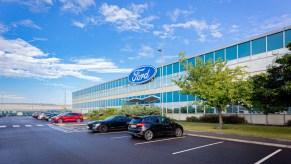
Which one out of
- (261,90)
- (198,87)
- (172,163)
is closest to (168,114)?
(198,87)

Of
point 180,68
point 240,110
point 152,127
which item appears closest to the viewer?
point 152,127

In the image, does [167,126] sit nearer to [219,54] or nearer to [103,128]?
[103,128]

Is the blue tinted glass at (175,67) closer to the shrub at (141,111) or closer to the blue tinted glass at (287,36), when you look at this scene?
the shrub at (141,111)

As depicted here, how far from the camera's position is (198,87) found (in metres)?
19.4

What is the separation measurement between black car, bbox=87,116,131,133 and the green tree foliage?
1051 cm

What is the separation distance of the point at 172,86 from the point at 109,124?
18.9 m

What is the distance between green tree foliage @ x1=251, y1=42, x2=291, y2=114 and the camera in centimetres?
1380

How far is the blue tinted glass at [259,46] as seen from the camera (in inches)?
927

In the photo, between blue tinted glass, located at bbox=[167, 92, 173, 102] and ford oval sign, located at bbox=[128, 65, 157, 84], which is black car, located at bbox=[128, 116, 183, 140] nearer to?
blue tinted glass, located at bbox=[167, 92, 173, 102]

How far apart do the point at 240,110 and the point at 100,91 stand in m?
45.8

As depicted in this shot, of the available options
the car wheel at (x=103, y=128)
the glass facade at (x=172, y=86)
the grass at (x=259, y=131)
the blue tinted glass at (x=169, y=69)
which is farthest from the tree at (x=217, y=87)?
the blue tinted glass at (x=169, y=69)

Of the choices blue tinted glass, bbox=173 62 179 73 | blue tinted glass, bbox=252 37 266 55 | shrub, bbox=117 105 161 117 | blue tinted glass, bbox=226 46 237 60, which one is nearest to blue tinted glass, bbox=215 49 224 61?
blue tinted glass, bbox=226 46 237 60

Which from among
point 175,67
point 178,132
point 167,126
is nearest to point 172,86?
point 175,67

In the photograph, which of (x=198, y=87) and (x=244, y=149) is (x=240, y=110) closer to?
(x=198, y=87)
